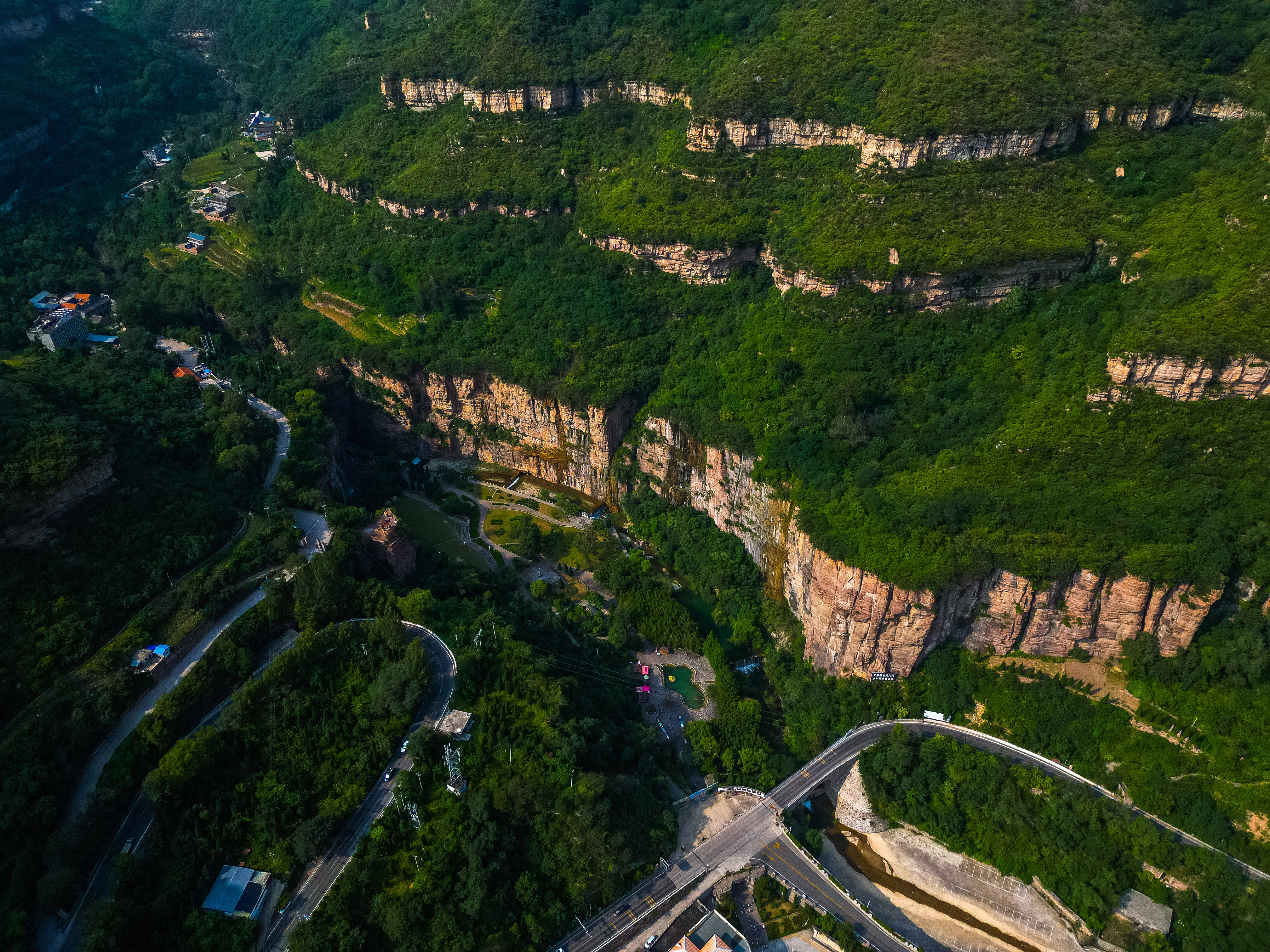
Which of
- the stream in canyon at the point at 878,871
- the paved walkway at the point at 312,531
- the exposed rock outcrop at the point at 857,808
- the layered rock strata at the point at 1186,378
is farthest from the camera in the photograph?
the paved walkway at the point at 312,531

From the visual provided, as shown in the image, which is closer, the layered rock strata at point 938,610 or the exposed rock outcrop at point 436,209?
the layered rock strata at point 938,610

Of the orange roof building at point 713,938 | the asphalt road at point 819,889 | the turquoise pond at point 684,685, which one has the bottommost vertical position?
the turquoise pond at point 684,685

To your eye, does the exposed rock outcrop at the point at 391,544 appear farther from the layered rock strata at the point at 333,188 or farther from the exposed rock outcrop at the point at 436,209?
the layered rock strata at the point at 333,188

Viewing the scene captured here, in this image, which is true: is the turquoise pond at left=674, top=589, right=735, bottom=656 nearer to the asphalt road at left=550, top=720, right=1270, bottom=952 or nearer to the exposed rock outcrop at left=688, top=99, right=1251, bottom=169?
the asphalt road at left=550, top=720, right=1270, bottom=952

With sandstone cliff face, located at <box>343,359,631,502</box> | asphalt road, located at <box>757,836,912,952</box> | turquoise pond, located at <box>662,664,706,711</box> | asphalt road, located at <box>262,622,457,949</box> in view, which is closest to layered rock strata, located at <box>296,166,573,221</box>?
sandstone cliff face, located at <box>343,359,631,502</box>

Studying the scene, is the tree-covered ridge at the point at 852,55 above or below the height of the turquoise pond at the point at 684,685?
above

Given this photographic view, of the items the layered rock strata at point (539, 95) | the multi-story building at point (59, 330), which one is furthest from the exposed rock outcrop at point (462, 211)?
the multi-story building at point (59, 330)

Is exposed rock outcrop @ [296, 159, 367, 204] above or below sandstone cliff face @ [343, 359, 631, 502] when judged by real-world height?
above
